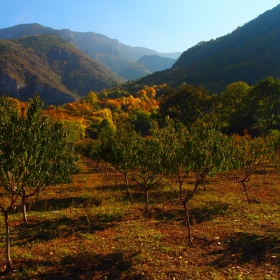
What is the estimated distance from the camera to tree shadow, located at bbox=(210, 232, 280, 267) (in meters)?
11.0

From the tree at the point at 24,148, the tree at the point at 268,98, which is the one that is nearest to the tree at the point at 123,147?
the tree at the point at 24,148

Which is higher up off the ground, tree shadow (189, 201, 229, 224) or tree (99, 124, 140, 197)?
tree (99, 124, 140, 197)

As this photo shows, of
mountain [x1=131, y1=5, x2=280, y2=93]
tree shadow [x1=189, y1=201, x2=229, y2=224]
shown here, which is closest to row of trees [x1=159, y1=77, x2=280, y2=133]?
tree shadow [x1=189, y1=201, x2=229, y2=224]

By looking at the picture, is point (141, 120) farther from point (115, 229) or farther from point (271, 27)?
point (271, 27)

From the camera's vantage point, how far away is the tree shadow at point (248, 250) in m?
11.0

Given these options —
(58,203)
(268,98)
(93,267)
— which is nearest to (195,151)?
(93,267)

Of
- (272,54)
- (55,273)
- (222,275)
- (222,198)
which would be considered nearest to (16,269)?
(55,273)

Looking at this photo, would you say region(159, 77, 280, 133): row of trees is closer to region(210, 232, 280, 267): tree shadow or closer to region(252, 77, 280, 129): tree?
region(252, 77, 280, 129): tree

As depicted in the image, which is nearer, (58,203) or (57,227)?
(57,227)

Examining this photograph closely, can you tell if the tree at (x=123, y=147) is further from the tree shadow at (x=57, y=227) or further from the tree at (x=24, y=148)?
the tree at (x=24, y=148)

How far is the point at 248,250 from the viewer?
39.6 ft

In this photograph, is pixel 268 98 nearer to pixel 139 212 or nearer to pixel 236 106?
pixel 236 106

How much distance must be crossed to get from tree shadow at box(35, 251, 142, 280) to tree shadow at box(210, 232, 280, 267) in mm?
3872

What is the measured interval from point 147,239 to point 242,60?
154m
